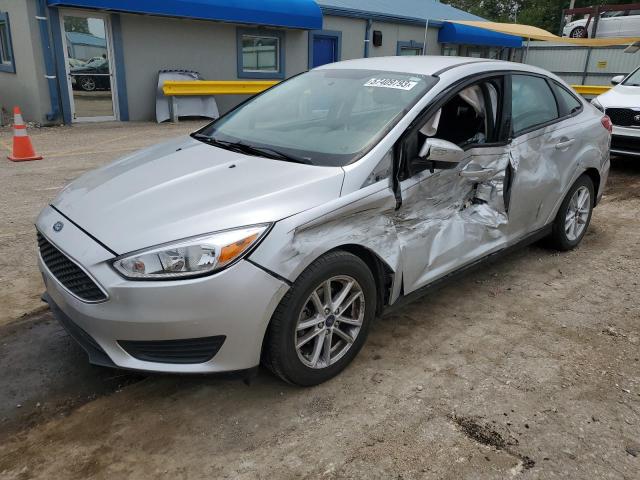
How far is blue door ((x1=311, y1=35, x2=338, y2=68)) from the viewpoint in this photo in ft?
52.7

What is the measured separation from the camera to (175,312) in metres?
2.34

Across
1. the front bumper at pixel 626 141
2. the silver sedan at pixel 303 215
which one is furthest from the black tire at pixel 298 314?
the front bumper at pixel 626 141

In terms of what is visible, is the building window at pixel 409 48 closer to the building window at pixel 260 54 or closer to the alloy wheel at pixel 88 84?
the building window at pixel 260 54

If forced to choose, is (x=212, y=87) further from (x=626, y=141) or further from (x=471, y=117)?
(x=471, y=117)

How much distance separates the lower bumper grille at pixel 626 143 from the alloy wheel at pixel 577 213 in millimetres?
3644

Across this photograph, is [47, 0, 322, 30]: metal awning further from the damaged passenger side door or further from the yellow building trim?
the damaged passenger side door

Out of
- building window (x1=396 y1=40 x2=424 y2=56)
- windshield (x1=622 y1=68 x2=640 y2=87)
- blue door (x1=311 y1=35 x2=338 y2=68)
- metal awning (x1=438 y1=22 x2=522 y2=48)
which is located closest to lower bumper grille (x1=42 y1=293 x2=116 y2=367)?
windshield (x1=622 y1=68 x2=640 y2=87)

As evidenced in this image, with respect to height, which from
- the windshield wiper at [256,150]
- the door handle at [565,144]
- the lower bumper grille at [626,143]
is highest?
the windshield wiper at [256,150]

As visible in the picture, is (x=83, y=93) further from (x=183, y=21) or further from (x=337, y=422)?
(x=337, y=422)

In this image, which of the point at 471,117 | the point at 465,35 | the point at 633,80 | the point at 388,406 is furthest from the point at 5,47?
the point at 465,35

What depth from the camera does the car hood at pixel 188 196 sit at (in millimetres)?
2447

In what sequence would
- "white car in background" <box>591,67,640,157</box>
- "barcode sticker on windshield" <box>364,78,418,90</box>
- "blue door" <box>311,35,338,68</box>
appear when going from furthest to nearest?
"blue door" <box>311,35,338,68</box>
"white car in background" <box>591,67,640,157</box>
"barcode sticker on windshield" <box>364,78,418,90</box>

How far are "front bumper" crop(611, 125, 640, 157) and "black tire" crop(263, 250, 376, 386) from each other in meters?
6.61

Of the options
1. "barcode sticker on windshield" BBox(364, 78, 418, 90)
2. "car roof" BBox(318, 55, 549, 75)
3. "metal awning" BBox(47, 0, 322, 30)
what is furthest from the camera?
"metal awning" BBox(47, 0, 322, 30)
